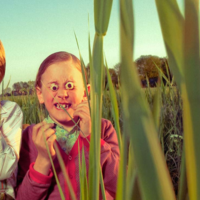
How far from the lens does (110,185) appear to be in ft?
2.73

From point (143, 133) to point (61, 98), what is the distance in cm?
83

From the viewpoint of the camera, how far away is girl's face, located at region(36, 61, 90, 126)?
0.89m

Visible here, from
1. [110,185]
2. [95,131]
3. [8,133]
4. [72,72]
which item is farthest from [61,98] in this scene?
[95,131]

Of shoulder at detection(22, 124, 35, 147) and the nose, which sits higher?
the nose

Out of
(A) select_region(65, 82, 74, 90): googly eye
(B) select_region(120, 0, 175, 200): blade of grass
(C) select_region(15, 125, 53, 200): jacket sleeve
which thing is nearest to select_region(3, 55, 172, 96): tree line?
(B) select_region(120, 0, 175, 200): blade of grass

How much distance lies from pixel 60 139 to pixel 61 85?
0.60 feet

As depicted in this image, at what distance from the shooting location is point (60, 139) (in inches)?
36.2

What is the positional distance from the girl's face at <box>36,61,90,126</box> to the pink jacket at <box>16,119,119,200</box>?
111 mm

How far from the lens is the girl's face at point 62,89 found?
891 mm

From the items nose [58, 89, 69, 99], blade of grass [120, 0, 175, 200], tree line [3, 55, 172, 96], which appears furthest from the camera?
nose [58, 89, 69, 99]

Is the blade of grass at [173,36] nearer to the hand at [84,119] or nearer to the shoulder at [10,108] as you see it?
the hand at [84,119]

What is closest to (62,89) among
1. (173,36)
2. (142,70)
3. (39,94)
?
(39,94)

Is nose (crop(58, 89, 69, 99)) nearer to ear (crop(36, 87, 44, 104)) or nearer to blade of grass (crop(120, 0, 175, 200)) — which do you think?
ear (crop(36, 87, 44, 104))

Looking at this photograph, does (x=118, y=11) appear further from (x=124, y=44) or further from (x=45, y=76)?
(x=45, y=76)
